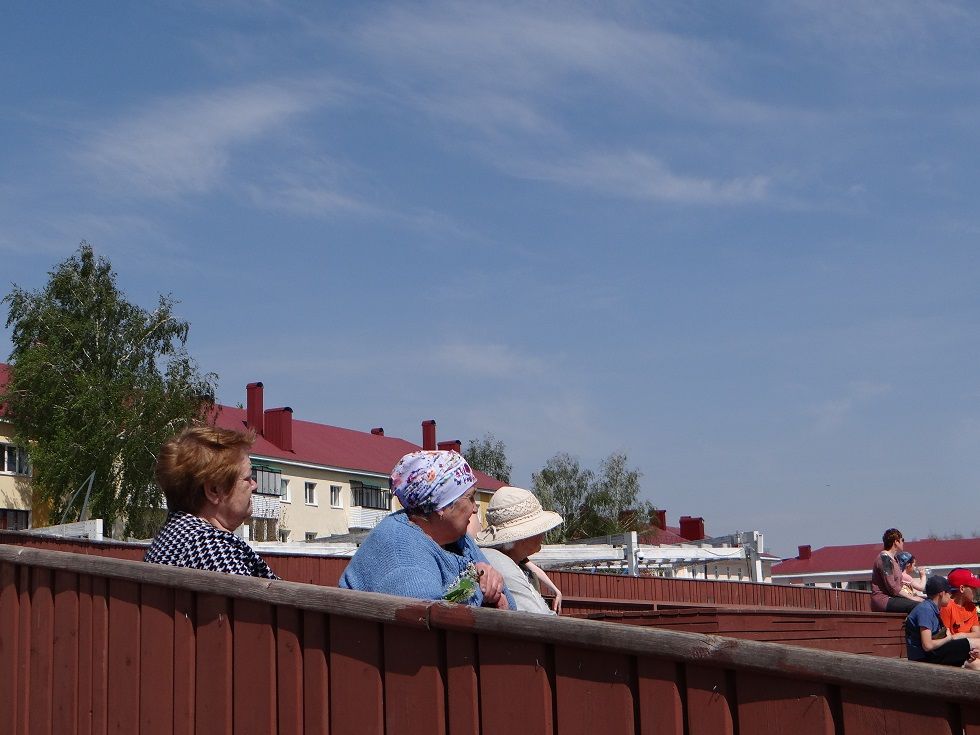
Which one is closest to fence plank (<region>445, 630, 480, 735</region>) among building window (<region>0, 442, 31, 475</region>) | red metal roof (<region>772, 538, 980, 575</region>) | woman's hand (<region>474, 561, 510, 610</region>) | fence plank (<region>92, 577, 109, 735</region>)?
woman's hand (<region>474, 561, 510, 610</region>)

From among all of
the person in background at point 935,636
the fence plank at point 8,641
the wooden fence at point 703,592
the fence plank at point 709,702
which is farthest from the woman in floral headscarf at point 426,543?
the wooden fence at point 703,592

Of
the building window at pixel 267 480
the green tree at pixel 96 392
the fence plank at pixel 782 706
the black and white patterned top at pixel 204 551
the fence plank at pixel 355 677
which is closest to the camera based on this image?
the fence plank at pixel 782 706

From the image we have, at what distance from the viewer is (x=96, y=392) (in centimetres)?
3959

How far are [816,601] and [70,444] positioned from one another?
27.6m

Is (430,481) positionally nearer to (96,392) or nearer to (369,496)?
(96,392)

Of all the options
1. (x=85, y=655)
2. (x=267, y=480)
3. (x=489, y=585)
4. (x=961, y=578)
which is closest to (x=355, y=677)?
(x=489, y=585)

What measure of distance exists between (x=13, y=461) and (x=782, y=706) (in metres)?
46.5

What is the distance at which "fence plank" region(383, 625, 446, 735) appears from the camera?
310 centimetres

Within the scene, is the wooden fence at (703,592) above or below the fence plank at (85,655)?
below

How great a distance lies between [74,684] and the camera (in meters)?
4.36

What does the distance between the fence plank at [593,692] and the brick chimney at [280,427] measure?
57.7 meters

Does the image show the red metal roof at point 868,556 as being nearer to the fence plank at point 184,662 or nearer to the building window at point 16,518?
the building window at point 16,518

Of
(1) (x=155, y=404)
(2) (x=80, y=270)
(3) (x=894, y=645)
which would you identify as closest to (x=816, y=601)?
(3) (x=894, y=645)

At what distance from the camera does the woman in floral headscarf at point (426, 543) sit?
3607mm
